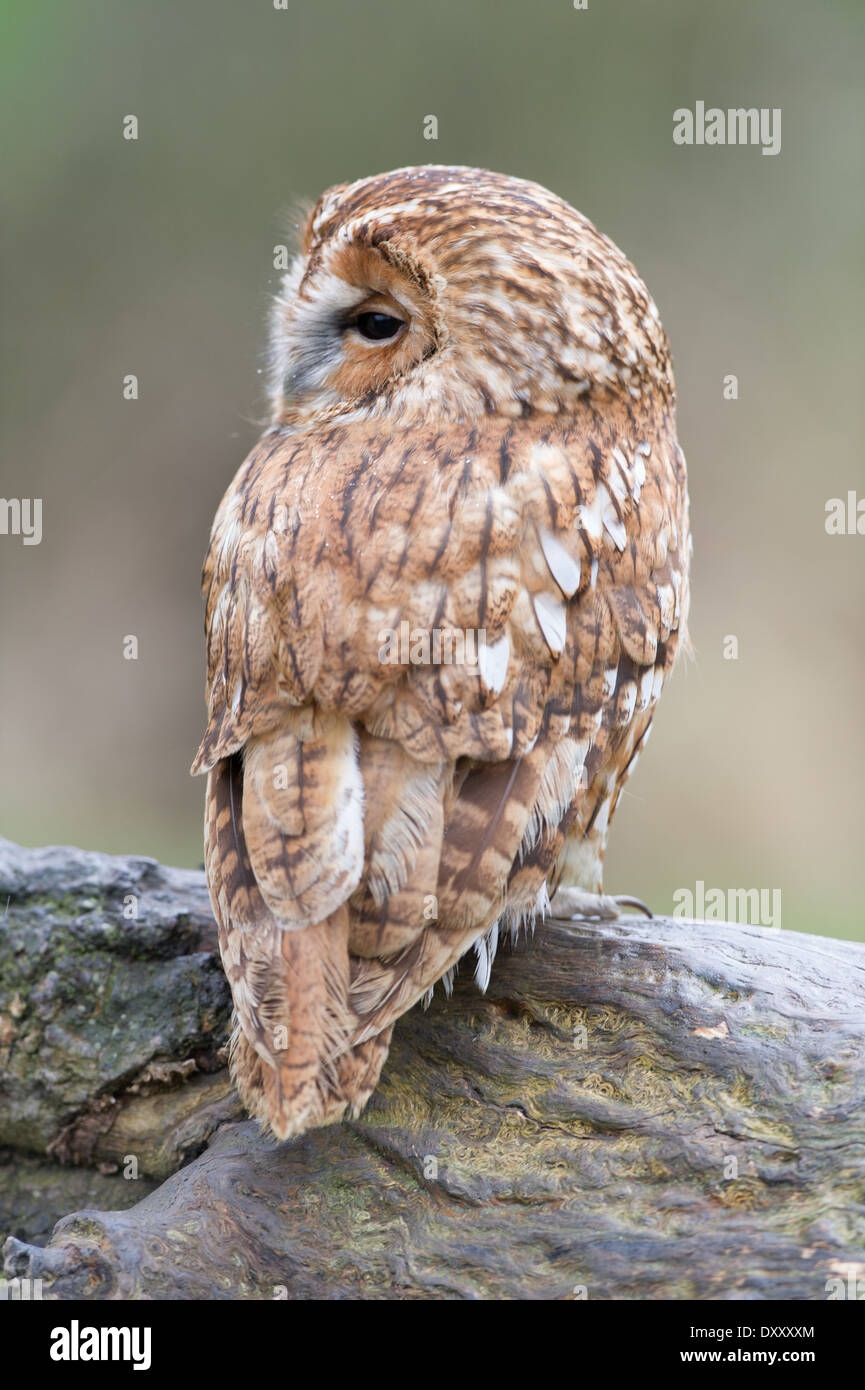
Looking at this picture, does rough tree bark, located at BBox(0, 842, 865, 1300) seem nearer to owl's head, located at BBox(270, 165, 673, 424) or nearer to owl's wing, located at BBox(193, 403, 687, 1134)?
owl's wing, located at BBox(193, 403, 687, 1134)

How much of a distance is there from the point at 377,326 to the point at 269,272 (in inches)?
156

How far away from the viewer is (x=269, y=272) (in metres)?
5.90

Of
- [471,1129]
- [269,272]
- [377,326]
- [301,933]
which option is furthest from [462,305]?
[269,272]

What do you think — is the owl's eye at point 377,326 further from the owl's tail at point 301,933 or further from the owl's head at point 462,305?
the owl's tail at point 301,933

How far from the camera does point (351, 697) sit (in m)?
1.87

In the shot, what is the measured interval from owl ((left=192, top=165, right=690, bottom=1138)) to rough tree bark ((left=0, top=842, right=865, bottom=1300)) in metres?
0.19

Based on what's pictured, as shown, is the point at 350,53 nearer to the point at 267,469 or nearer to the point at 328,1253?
the point at 267,469

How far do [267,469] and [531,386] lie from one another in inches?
19.6

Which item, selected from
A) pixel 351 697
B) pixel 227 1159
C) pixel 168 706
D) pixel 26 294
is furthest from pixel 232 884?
pixel 26 294

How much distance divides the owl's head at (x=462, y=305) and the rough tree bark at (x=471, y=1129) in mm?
1056

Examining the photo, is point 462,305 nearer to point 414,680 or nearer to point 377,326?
point 377,326

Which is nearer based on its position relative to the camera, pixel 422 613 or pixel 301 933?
pixel 301 933

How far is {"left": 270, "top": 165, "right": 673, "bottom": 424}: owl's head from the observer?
2.09 meters
